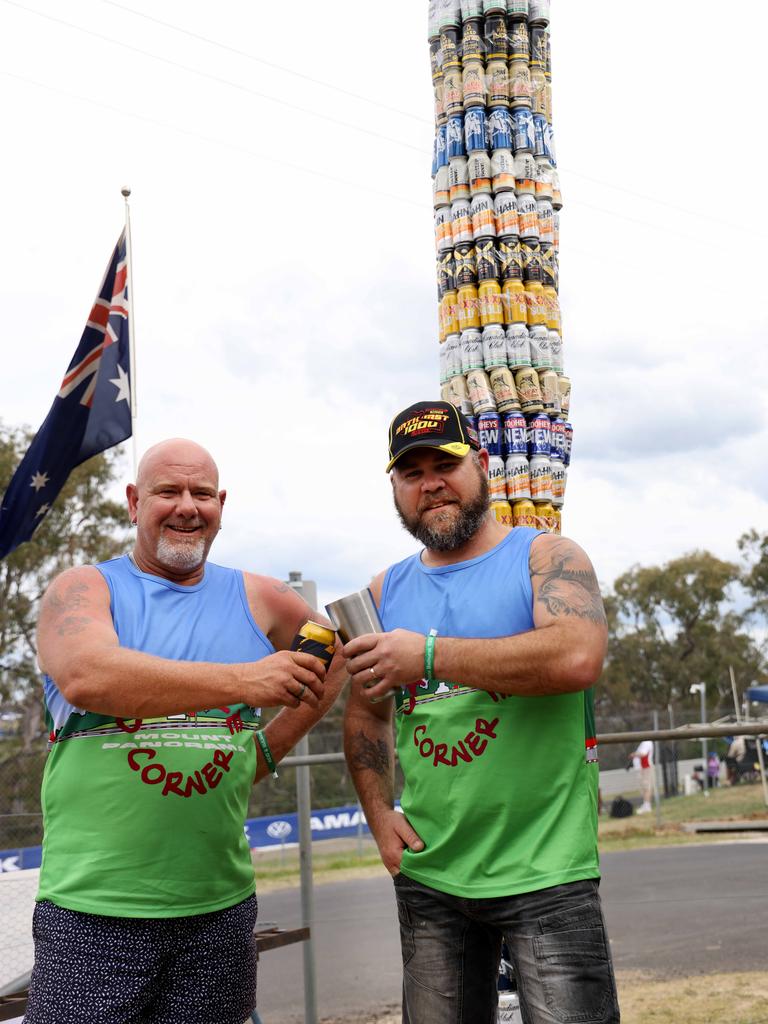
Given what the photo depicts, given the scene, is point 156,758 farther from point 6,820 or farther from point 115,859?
point 6,820

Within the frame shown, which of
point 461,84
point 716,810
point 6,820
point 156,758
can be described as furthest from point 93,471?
point 156,758

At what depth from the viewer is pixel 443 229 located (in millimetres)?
4695

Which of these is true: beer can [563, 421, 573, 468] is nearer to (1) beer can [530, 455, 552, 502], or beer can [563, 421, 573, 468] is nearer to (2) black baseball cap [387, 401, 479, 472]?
(1) beer can [530, 455, 552, 502]

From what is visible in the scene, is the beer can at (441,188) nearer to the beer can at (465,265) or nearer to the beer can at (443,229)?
the beer can at (443,229)

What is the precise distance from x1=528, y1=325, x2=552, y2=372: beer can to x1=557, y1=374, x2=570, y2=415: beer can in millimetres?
91

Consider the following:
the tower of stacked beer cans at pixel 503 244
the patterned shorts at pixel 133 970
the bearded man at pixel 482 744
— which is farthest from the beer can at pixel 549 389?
the patterned shorts at pixel 133 970

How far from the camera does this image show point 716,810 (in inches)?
866

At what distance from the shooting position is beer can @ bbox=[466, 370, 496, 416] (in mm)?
4363

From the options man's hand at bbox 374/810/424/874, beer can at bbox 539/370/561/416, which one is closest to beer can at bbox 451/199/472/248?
beer can at bbox 539/370/561/416

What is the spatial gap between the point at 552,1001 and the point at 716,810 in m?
21.2

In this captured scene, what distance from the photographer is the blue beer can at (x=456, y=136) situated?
4.63 meters

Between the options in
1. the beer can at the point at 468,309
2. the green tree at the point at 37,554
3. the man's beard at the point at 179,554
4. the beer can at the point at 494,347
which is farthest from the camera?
the green tree at the point at 37,554

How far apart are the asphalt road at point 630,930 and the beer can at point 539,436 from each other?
2947mm

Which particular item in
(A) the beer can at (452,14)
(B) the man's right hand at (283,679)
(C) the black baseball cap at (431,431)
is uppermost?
(A) the beer can at (452,14)
